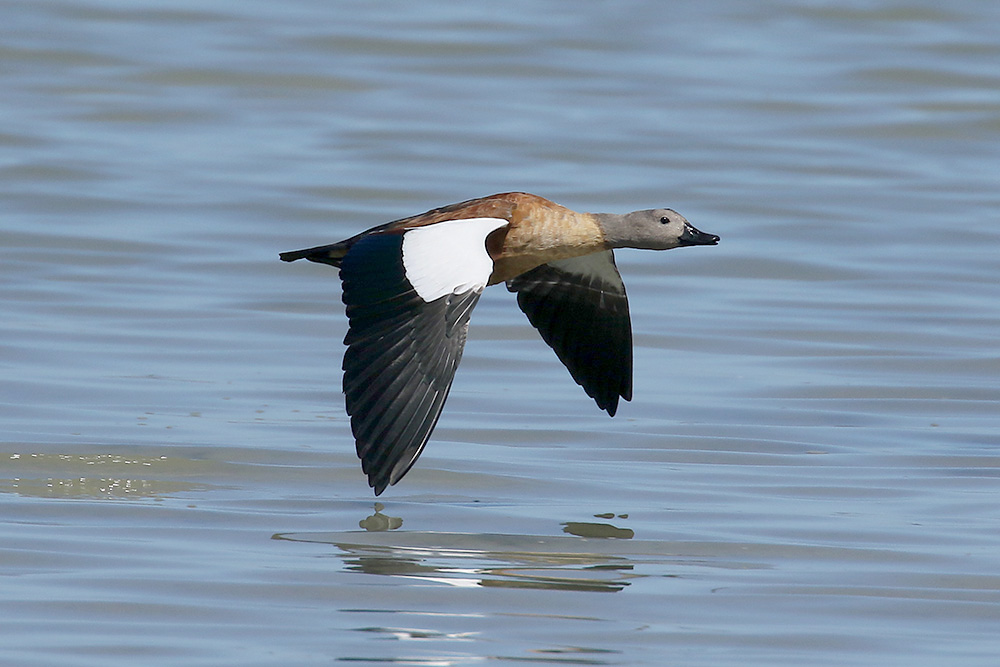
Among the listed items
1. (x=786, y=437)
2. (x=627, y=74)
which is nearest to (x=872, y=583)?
(x=786, y=437)

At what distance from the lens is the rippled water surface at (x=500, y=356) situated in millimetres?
5406

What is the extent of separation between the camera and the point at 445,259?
6742 mm

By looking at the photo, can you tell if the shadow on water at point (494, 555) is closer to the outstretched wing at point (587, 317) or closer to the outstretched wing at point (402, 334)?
the outstretched wing at point (402, 334)

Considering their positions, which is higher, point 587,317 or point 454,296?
point 454,296

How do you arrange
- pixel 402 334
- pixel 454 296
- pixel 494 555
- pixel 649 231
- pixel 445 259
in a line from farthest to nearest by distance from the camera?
1. pixel 649 231
2. pixel 445 259
3. pixel 454 296
4. pixel 402 334
5. pixel 494 555

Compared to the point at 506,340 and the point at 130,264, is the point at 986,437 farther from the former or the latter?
the point at 130,264

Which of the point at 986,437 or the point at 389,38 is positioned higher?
the point at 389,38

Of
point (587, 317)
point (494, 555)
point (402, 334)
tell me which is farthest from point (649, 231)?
point (494, 555)

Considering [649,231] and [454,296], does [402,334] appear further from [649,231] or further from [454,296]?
[649,231]

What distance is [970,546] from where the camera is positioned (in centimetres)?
623

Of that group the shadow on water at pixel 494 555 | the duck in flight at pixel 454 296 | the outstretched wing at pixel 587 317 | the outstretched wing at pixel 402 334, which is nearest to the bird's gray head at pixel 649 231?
the duck in flight at pixel 454 296

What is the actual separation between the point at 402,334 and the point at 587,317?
75.7 inches

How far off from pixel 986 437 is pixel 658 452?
5.12ft

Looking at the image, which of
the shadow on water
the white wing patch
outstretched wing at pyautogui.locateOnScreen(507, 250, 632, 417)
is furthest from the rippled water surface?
the white wing patch
